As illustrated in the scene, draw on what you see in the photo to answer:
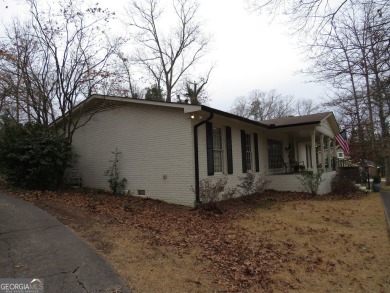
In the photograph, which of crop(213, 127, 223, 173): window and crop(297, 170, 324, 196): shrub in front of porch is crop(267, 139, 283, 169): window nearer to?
crop(297, 170, 324, 196): shrub in front of porch

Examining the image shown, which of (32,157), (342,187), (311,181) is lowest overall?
(342,187)

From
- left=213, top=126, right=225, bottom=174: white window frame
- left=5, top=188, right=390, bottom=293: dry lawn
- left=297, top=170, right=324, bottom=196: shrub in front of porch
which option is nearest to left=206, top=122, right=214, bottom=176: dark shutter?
left=213, top=126, right=225, bottom=174: white window frame

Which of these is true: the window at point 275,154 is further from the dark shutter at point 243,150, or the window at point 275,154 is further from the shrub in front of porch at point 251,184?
the dark shutter at point 243,150

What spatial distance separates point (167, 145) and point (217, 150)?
2041 millimetres

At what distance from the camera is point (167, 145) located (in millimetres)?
10711

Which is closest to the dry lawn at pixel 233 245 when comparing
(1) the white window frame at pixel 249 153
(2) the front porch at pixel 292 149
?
(1) the white window frame at pixel 249 153

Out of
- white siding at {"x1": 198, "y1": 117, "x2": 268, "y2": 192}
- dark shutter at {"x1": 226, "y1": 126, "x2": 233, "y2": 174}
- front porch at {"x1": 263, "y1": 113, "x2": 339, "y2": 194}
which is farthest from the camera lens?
front porch at {"x1": 263, "y1": 113, "x2": 339, "y2": 194}

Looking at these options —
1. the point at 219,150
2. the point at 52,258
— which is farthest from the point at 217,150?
the point at 52,258

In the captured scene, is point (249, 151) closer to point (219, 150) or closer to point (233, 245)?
point (219, 150)

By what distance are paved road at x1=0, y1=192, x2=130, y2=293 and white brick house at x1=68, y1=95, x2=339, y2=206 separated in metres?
4.66

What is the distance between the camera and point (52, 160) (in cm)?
1068

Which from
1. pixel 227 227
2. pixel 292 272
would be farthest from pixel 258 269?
pixel 227 227

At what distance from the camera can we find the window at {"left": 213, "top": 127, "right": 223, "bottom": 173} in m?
11.5

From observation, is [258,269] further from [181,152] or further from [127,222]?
[181,152]
